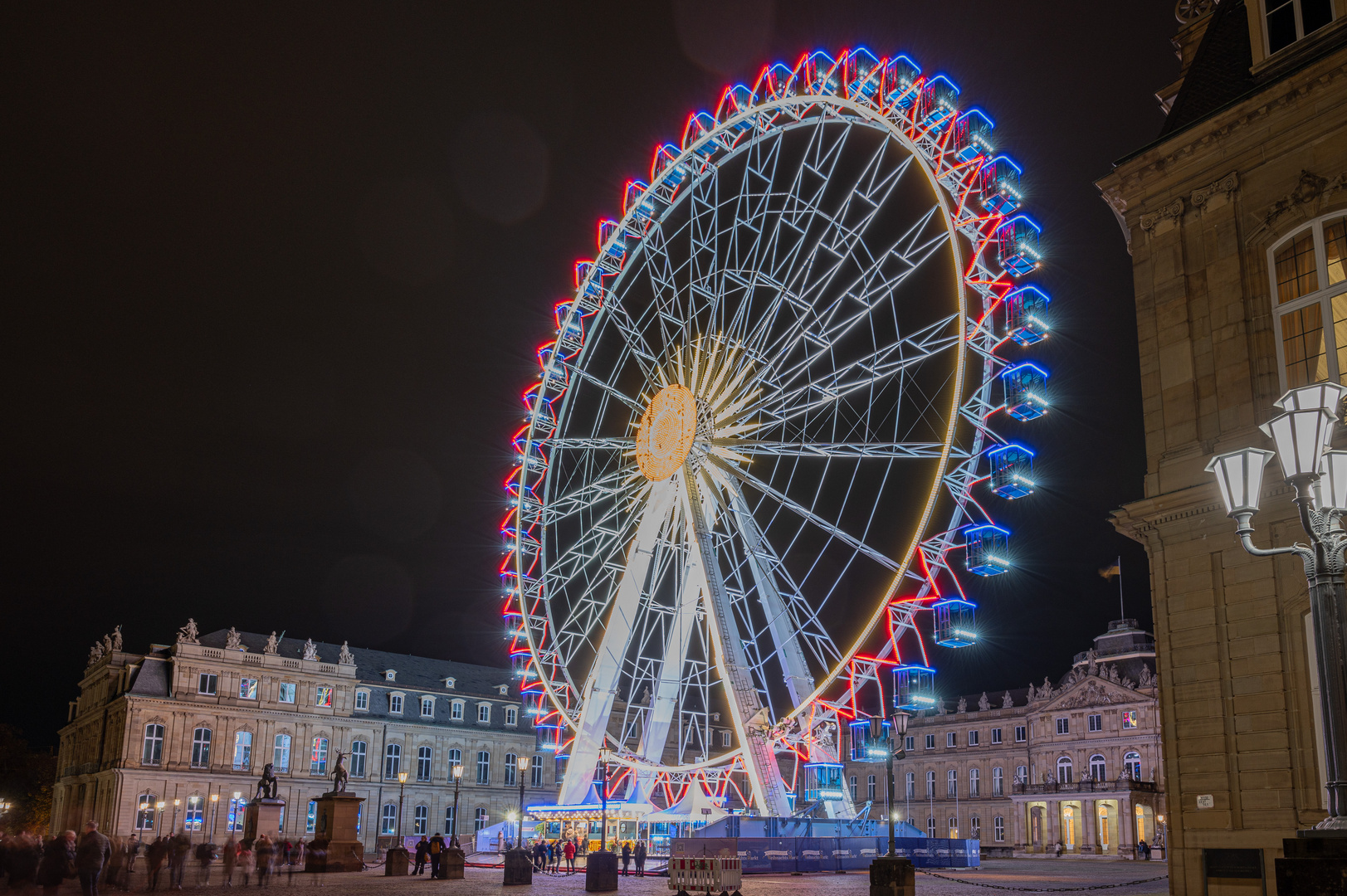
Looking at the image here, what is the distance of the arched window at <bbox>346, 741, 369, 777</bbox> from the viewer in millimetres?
75938

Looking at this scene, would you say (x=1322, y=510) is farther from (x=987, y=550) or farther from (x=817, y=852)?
(x=817, y=852)

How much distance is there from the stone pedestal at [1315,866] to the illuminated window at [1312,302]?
9948 mm

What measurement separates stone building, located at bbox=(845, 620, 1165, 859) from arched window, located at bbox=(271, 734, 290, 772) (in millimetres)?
40530

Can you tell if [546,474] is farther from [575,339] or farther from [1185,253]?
[1185,253]

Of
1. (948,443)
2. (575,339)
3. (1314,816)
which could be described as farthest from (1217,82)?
(575,339)

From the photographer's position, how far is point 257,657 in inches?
2881

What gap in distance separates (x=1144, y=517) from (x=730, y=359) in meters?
16.8

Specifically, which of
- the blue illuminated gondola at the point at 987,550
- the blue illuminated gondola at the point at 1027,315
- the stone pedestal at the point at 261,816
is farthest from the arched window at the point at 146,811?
the blue illuminated gondola at the point at 1027,315

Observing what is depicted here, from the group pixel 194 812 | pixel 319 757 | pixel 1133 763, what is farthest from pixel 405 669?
pixel 1133 763

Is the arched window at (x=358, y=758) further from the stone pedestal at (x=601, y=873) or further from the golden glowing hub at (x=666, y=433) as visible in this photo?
the stone pedestal at (x=601, y=873)

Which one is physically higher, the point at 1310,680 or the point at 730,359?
the point at 730,359

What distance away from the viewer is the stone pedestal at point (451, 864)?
3081 centimetres

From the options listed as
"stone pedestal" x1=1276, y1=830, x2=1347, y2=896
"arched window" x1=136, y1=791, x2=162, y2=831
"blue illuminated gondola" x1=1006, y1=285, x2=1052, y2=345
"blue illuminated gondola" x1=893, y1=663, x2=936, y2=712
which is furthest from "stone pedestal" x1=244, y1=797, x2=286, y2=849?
"stone pedestal" x1=1276, y1=830, x2=1347, y2=896

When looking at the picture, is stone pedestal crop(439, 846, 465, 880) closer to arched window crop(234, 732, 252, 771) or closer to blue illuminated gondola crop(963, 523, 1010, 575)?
blue illuminated gondola crop(963, 523, 1010, 575)
